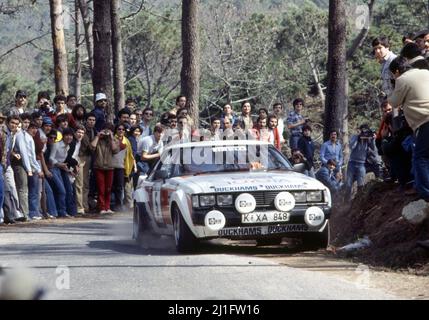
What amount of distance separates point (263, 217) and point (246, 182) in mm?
527

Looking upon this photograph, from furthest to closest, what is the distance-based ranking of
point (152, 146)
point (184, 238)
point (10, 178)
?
point (152, 146)
point (10, 178)
point (184, 238)

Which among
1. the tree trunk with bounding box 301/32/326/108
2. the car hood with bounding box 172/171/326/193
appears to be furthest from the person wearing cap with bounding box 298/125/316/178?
the tree trunk with bounding box 301/32/326/108

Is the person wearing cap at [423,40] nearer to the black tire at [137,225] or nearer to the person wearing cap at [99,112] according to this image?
the black tire at [137,225]

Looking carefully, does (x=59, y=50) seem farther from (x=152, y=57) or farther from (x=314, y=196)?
(x=152, y=57)

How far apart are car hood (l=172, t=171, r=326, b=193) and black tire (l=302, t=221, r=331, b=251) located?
0.59 meters

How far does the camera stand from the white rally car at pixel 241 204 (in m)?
12.8

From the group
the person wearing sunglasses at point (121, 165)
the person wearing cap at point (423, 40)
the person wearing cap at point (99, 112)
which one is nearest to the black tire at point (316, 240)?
the person wearing cap at point (423, 40)

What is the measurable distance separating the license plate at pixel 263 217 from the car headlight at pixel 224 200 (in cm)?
25

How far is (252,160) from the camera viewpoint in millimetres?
14383

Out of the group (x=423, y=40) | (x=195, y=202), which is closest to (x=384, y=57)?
(x=423, y=40)

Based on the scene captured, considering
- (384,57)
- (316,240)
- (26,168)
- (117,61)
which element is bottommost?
(316,240)

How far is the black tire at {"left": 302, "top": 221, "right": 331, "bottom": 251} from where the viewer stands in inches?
526

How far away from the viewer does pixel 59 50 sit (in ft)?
106
